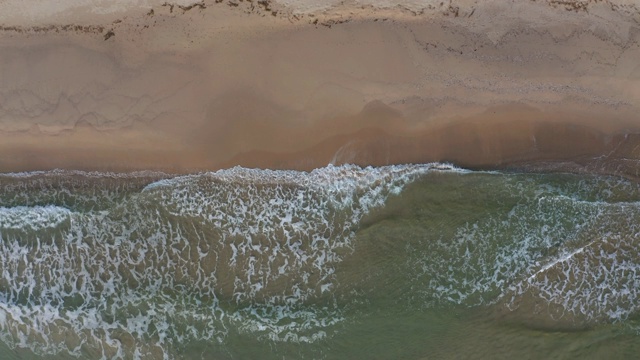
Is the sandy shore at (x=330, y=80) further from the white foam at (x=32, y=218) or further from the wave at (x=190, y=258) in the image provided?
the white foam at (x=32, y=218)

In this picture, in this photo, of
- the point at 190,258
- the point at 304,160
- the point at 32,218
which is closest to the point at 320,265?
the point at 304,160

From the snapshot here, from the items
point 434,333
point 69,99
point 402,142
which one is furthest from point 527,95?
point 69,99

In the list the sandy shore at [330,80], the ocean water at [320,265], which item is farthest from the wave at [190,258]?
the sandy shore at [330,80]

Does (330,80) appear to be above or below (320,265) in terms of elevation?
above

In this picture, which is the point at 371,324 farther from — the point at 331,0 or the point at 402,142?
the point at 331,0

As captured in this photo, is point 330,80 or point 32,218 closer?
point 330,80

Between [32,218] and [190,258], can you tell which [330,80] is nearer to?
[190,258]
